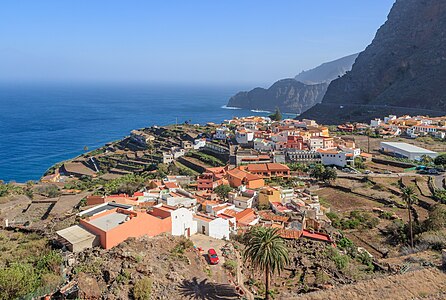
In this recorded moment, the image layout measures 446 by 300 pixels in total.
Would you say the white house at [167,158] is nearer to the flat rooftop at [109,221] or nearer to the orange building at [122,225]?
the orange building at [122,225]

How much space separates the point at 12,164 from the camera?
66.9 meters

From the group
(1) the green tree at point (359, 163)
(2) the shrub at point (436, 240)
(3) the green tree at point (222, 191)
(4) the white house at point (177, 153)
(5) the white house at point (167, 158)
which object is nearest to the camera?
(2) the shrub at point (436, 240)

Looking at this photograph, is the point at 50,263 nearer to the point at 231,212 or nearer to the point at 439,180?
the point at 231,212

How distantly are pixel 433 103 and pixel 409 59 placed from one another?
72.4 feet

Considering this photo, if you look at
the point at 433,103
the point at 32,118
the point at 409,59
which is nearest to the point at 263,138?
the point at 433,103

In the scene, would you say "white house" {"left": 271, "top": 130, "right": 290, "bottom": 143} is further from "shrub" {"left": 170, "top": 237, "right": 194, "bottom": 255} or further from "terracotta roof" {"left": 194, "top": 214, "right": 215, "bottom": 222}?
"shrub" {"left": 170, "top": 237, "right": 194, "bottom": 255}

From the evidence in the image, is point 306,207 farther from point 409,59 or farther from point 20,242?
point 409,59

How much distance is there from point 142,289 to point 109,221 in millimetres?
5096

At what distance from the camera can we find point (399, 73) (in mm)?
101250

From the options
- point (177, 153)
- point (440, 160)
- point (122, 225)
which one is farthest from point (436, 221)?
point (177, 153)

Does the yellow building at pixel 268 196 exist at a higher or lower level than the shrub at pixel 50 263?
lower

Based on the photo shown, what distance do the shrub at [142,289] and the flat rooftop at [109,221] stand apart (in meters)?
3.48

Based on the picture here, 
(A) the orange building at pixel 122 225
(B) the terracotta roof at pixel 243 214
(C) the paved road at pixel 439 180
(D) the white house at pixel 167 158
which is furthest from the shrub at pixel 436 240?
(D) the white house at pixel 167 158

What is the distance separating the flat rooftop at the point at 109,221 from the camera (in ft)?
52.0
